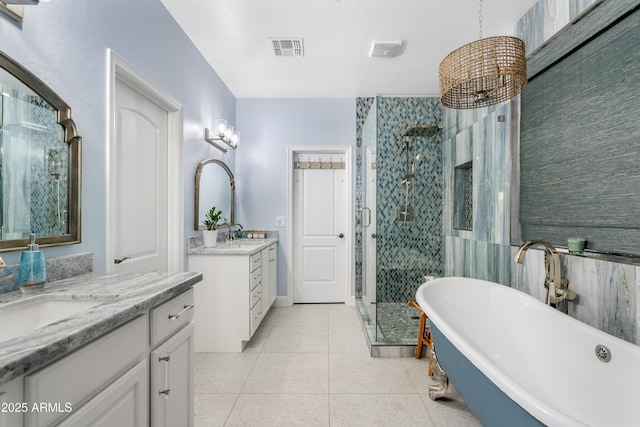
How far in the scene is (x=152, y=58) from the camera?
2.09m

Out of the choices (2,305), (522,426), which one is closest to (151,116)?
(2,305)

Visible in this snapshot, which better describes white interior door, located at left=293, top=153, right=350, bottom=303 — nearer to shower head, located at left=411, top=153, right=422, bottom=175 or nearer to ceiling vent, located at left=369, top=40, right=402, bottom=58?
shower head, located at left=411, top=153, right=422, bottom=175

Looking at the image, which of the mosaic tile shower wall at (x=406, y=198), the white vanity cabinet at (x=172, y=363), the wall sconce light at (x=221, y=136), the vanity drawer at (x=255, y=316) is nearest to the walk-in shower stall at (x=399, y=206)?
the mosaic tile shower wall at (x=406, y=198)

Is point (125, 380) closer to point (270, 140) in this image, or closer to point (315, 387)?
point (315, 387)

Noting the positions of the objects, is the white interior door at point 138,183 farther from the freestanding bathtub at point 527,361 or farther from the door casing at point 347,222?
the freestanding bathtub at point 527,361

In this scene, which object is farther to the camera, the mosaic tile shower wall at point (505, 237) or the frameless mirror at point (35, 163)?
the mosaic tile shower wall at point (505, 237)

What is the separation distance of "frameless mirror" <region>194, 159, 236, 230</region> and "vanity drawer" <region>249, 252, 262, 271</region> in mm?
569

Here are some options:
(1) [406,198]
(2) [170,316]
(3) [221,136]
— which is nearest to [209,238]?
(3) [221,136]

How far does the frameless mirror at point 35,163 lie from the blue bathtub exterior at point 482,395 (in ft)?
6.03

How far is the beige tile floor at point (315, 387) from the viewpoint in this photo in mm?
1781

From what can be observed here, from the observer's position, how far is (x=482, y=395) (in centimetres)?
121

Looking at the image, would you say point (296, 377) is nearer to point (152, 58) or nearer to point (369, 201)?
point (369, 201)

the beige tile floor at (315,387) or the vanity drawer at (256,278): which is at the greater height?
the vanity drawer at (256,278)

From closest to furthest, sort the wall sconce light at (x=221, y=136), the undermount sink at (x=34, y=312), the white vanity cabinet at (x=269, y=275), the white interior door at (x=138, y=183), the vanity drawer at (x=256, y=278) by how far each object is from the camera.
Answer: the undermount sink at (x=34, y=312) < the white interior door at (x=138, y=183) < the vanity drawer at (x=256, y=278) < the wall sconce light at (x=221, y=136) < the white vanity cabinet at (x=269, y=275)
